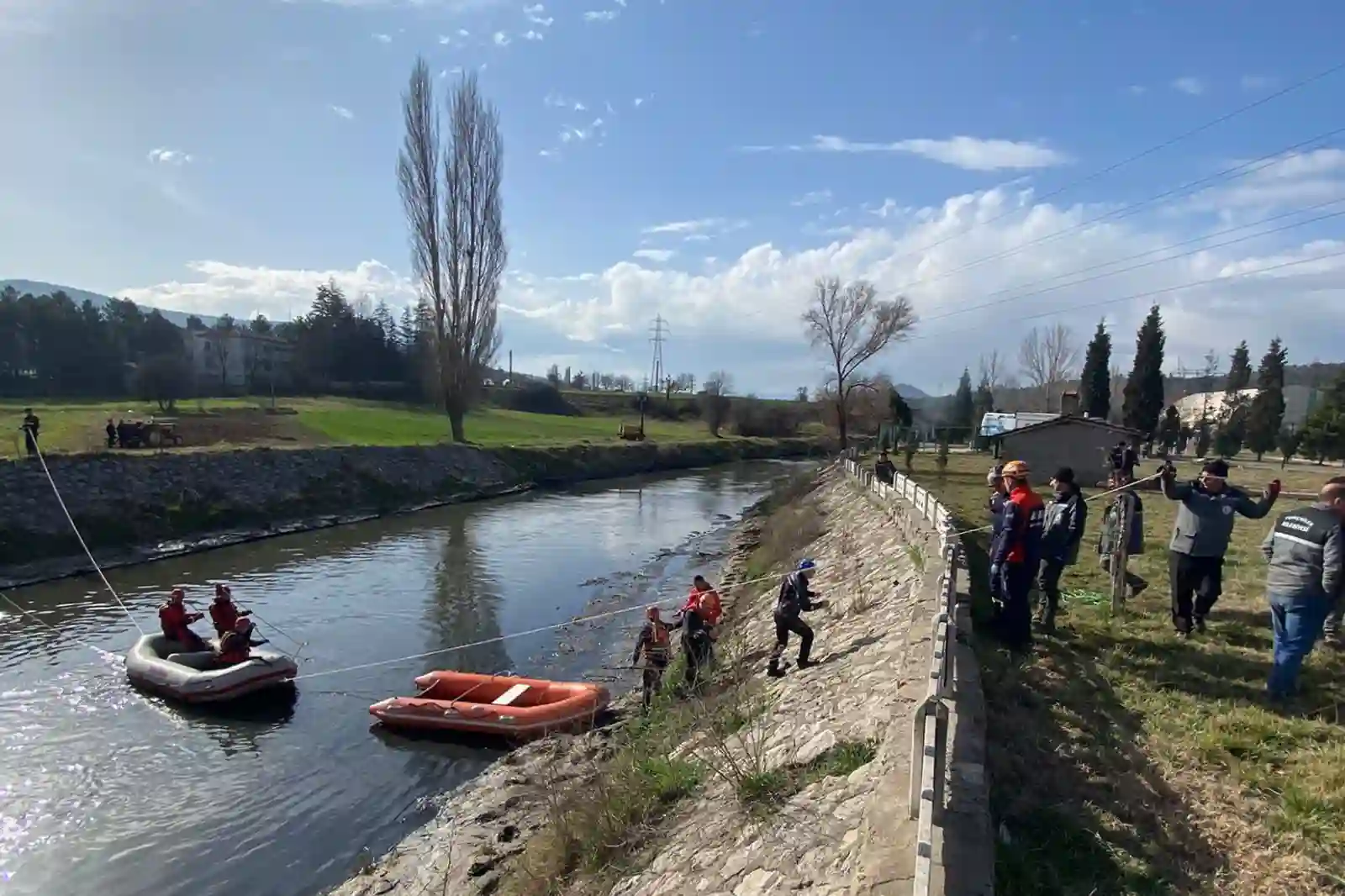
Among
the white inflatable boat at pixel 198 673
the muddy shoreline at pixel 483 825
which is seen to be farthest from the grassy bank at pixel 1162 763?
the white inflatable boat at pixel 198 673

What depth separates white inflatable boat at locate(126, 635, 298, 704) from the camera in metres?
13.8

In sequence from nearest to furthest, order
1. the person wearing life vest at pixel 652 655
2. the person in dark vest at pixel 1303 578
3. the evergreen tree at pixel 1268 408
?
the person in dark vest at pixel 1303 578 < the person wearing life vest at pixel 652 655 < the evergreen tree at pixel 1268 408

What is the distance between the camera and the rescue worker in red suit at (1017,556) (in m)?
8.07

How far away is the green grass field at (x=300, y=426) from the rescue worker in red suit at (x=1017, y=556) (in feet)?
102

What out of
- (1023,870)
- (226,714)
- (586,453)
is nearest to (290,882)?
(226,714)

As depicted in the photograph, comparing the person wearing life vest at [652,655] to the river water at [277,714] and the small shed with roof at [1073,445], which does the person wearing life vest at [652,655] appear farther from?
the small shed with roof at [1073,445]

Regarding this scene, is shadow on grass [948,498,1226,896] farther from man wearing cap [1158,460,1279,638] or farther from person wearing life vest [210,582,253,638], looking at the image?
person wearing life vest [210,582,253,638]

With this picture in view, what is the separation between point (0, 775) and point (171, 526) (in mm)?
18149

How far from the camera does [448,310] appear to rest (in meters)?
45.6

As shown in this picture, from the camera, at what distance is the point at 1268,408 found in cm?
5556

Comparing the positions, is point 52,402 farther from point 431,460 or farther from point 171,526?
point 171,526

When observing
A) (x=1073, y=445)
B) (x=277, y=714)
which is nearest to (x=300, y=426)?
(x=277, y=714)

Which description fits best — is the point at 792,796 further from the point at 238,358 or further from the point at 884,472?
the point at 238,358

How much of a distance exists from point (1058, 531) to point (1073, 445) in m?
25.4
